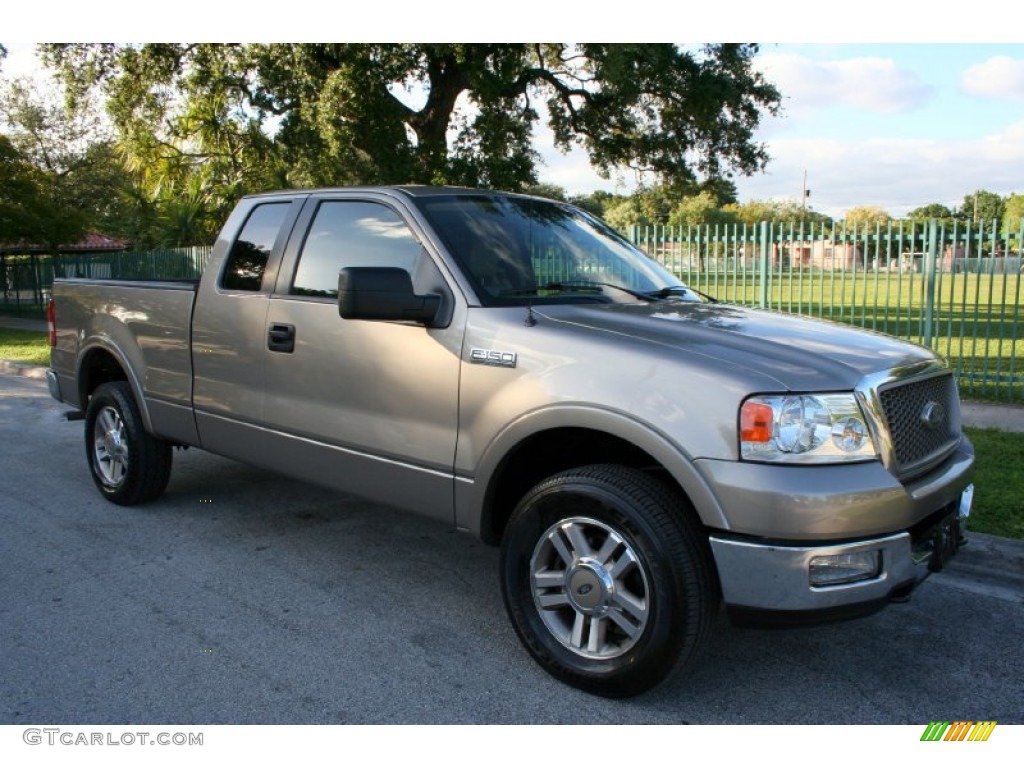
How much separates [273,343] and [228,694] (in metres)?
1.81

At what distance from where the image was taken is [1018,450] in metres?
7.05

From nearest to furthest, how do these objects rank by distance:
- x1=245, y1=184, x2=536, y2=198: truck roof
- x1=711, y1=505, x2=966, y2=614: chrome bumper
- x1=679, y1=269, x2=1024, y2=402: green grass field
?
x1=711, y1=505, x2=966, y2=614: chrome bumper
x1=245, y1=184, x2=536, y2=198: truck roof
x1=679, y1=269, x2=1024, y2=402: green grass field

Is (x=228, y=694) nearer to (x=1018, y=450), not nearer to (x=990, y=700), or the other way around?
(x=990, y=700)

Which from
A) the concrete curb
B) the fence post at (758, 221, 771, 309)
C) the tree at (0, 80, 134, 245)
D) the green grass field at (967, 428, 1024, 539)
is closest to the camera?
the green grass field at (967, 428, 1024, 539)

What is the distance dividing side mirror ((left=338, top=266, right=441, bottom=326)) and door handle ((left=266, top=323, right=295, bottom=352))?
87 centimetres

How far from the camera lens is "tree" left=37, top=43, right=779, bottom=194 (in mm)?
17250

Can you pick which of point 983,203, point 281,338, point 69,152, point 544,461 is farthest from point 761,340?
point 983,203

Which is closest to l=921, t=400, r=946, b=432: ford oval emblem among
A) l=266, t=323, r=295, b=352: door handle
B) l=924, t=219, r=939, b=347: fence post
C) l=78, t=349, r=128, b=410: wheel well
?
l=266, t=323, r=295, b=352: door handle

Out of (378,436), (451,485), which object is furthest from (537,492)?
(378,436)

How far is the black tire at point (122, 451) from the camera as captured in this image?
5664mm

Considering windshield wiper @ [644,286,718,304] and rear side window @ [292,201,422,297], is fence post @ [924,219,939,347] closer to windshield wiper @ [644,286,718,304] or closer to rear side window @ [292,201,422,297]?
windshield wiper @ [644,286,718,304]

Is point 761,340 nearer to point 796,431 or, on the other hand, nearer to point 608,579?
point 796,431

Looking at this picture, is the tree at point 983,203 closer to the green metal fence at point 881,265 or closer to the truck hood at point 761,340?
the green metal fence at point 881,265
